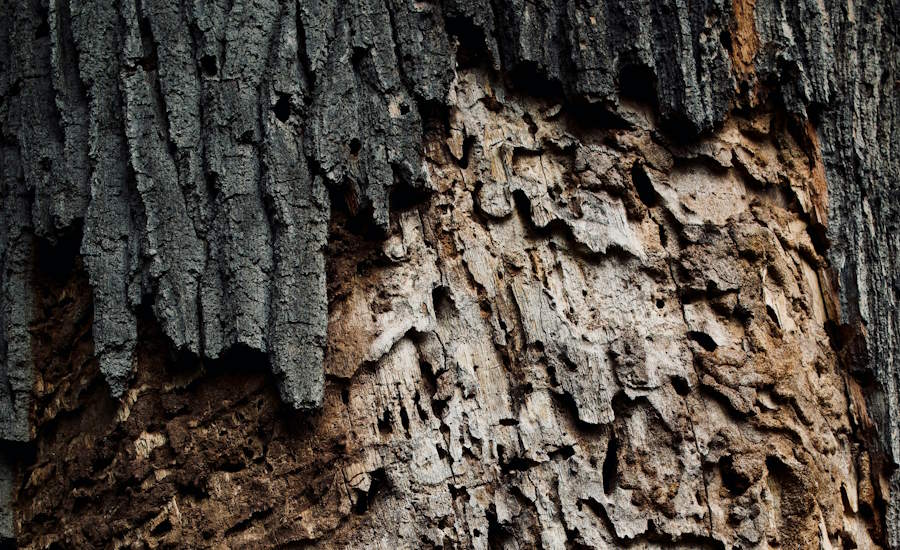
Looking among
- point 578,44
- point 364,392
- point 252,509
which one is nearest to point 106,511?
point 252,509

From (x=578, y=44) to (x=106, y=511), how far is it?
139cm

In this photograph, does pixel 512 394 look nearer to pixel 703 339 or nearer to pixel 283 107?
pixel 703 339

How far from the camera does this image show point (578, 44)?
6.18 ft

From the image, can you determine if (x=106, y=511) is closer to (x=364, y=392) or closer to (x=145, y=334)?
(x=145, y=334)

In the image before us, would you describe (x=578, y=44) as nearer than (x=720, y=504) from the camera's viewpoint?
No

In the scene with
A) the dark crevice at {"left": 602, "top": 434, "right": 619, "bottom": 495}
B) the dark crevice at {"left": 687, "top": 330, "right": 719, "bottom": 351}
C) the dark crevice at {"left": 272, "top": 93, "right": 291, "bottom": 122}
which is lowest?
the dark crevice at {"left": 602, "top": 434, "right": 619, "bottom": 495}

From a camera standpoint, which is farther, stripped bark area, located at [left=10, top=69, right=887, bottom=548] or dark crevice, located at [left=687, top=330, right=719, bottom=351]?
dark crevice, located at [left=687, top=330, right=719, bottom=351]

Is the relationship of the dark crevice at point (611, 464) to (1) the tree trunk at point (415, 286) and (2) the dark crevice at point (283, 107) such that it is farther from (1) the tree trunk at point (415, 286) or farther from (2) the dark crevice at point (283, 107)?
(2) the dark crevice at point (283, 107)

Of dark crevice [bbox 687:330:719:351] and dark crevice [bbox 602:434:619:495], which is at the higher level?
dark crevice [bbox 687:330:719:351]

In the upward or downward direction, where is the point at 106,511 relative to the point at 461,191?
downward

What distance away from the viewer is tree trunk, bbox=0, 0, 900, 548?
67.7 inches

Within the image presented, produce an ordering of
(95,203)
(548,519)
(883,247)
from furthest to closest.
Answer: (883,247)
(95,203)
(548,519)

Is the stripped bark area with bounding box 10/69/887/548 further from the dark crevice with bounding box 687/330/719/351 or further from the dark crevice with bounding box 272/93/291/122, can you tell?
the dark crevice with bounding box 272/93/291/122

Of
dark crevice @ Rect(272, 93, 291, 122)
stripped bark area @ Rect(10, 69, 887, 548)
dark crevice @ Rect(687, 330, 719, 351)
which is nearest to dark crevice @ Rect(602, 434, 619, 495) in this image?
stripped bark area @ Rect(10, 69, 887, 548)
